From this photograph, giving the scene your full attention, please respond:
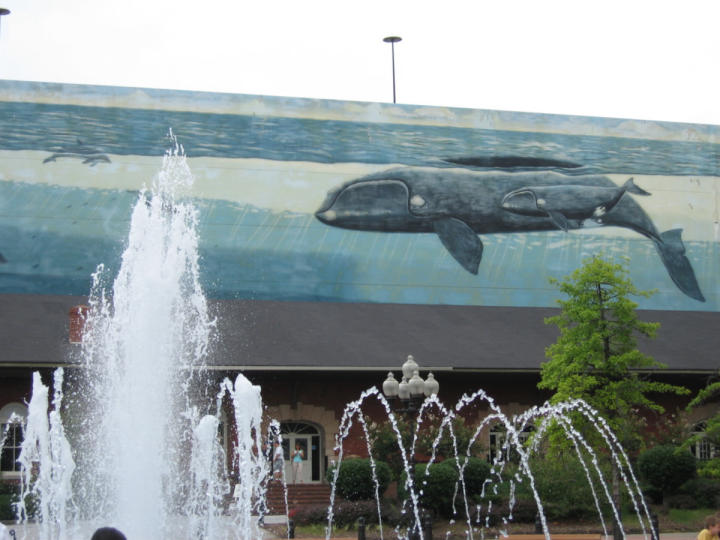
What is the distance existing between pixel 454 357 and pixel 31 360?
10.8 meters

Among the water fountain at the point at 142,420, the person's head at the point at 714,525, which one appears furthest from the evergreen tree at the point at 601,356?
the person's head at the point at 714,525

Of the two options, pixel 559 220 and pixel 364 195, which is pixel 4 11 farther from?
pixel 559 220

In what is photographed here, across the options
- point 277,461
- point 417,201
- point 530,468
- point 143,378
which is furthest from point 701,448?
point 143,378

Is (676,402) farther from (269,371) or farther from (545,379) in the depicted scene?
(269,371)

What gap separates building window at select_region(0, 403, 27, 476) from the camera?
27.7 meters

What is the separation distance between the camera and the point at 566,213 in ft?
118

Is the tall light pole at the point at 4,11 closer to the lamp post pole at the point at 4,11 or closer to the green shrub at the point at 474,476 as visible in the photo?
Answer: the lamp post pole at the point at 4,11

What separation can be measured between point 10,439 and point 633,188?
2098cm

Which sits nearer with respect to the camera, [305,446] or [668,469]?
[668,469]

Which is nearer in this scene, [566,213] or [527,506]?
[527,506]

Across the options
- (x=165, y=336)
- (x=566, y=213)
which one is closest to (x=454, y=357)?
(x=566, y=213)

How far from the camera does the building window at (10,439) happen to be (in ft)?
90.7

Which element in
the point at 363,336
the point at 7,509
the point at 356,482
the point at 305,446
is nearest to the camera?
the point at 7,509

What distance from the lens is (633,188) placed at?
36.6 metres
